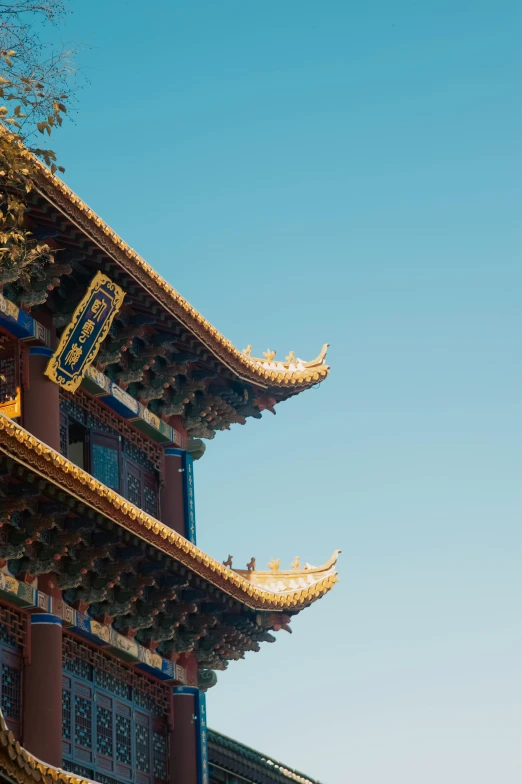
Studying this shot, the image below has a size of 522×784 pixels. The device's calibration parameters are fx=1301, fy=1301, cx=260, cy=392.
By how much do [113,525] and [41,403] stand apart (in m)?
2.25

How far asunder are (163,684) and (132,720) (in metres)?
1.23

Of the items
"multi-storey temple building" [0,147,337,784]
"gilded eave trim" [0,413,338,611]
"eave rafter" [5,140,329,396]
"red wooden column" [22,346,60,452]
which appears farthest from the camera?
"red wooden column" [22,346,60,452]

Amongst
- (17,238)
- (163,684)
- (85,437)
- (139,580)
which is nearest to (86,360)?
(85,437)

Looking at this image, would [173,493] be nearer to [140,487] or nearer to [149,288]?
[140,487]

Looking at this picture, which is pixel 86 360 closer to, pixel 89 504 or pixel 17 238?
pixel 89 504

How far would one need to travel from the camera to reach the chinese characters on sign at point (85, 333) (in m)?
17.8

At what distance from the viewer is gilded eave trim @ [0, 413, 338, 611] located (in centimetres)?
1388

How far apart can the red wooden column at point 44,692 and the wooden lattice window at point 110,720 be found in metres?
0.73

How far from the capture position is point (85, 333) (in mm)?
18203

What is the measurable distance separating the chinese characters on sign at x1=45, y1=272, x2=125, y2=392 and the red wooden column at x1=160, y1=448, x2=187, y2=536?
120 inches

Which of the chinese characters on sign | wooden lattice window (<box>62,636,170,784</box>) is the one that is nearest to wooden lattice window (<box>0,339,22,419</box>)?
the chinese characters on sign

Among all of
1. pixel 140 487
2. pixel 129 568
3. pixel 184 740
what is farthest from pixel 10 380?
pixel 184 740

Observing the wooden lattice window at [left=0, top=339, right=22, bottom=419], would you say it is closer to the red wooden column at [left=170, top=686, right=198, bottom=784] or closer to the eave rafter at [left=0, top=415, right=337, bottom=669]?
the eave rafter at [left=0, top=415, right=337, bottom=669]

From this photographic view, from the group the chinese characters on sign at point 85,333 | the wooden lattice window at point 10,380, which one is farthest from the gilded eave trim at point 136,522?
the chinese characters on sign at point 85,333
